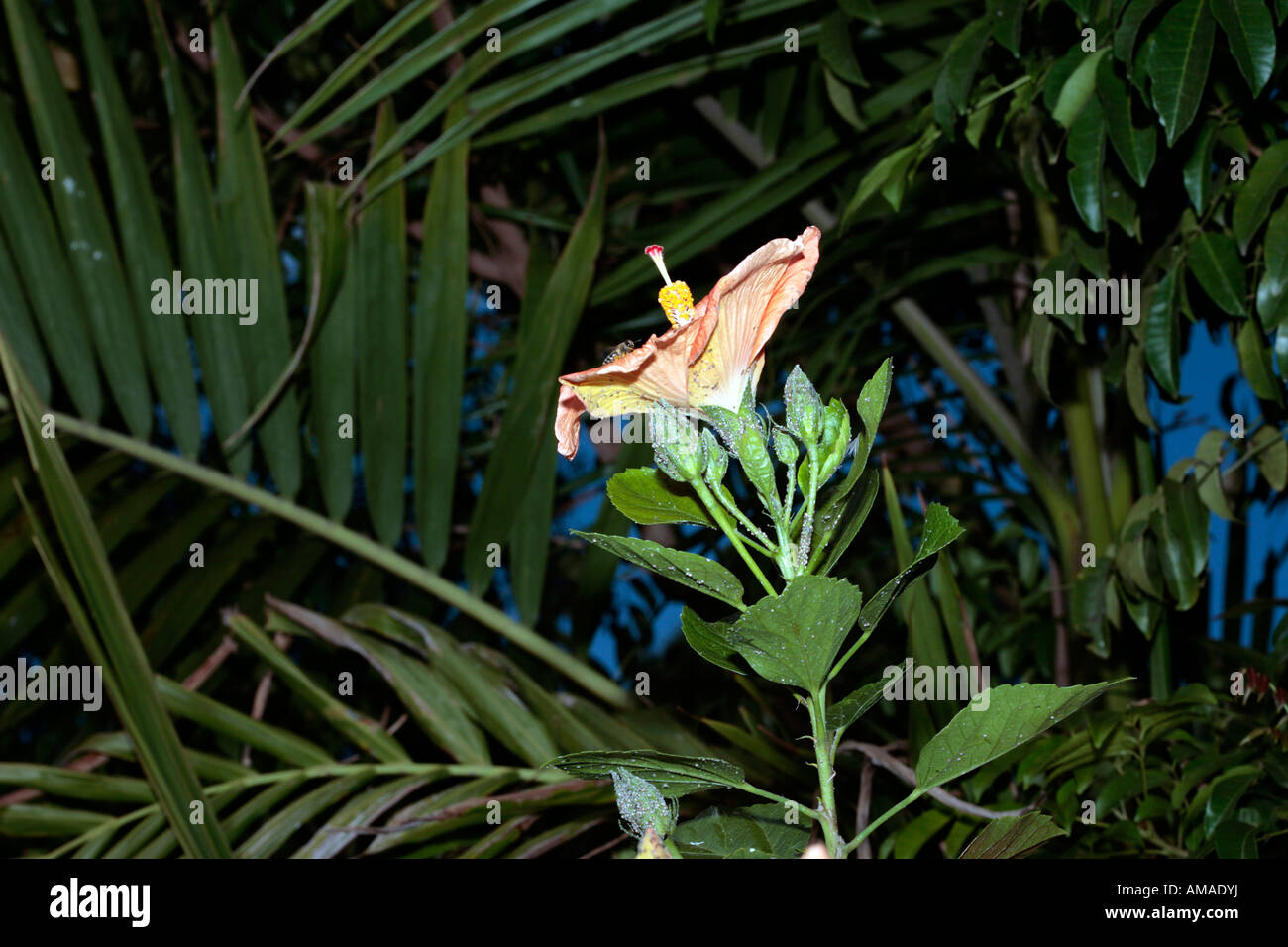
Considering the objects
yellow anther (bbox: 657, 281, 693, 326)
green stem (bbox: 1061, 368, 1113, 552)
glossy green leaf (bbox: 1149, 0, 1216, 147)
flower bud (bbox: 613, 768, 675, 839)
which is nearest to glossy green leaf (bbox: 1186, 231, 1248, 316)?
glossy green leaf (bbox: 1149, 0, 1216, 147)

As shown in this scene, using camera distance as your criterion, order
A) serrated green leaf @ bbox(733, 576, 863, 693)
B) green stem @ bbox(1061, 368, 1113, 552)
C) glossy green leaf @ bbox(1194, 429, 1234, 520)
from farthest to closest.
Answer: green stem @ bbox(1061, 368, 1113, 552) < glossy green leaf @ bbox(1194, 429, 1234, 520) < serrated green leaf @ bbox(733, 576, 863, 693)

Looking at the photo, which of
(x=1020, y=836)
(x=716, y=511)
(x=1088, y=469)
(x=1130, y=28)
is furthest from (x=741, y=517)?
(x=1088, y=469)

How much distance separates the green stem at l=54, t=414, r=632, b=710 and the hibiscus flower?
2.26ft

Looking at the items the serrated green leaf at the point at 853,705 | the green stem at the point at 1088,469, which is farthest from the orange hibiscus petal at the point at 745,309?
the green stem at the point at 1088,469

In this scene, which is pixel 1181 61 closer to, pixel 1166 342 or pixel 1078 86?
pixel 1078 86

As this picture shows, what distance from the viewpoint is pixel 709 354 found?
31cm

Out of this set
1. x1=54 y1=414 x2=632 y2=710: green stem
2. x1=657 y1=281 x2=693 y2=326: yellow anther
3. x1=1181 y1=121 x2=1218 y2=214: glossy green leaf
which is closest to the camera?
x1=657 y1=281 x2=693 y2=326: yellow anther

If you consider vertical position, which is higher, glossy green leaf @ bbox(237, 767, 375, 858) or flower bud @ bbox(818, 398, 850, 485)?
flower bud @ bbox(818, 398, 850, 485)

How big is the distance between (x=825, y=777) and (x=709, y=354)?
13cm

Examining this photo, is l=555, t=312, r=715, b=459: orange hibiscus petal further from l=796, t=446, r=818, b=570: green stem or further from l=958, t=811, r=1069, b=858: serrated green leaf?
l=958, t=811, r=1069, b=858: serrated green leaf

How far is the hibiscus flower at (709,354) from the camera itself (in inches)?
11.0

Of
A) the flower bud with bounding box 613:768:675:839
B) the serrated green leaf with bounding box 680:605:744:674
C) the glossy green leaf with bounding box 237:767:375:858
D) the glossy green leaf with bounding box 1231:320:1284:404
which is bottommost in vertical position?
the glossy green leaf with bounding box 237:767:375:858

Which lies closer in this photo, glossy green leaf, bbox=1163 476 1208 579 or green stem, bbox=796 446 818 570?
green stem, bbox=796 446 818 570

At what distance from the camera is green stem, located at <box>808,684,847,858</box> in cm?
24
